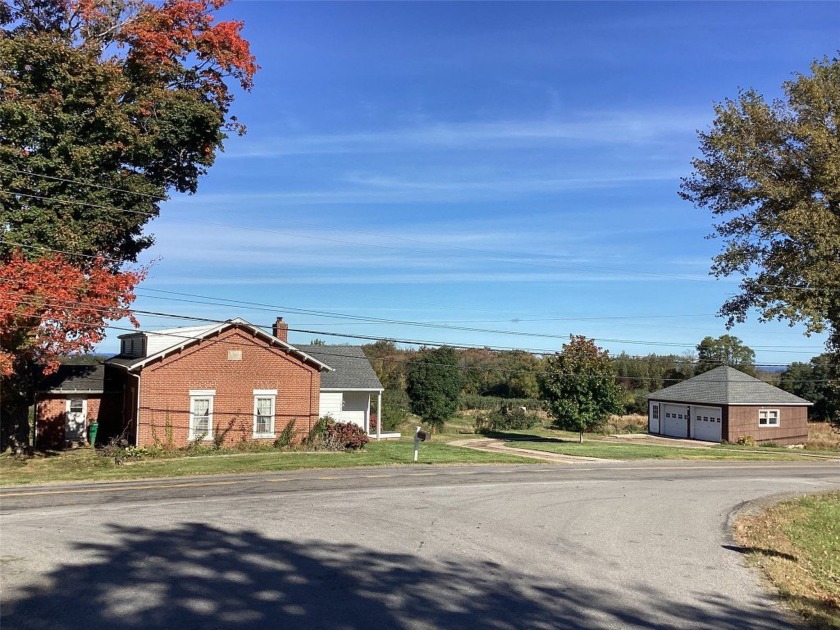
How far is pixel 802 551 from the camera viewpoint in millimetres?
13211

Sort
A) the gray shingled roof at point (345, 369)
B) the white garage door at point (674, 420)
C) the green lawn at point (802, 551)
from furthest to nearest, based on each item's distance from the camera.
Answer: the white garage door at point (674, 420) → the gray shingled roof at point (345, 369) → the green lawn at point (802, 551)

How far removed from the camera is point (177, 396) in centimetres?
2936

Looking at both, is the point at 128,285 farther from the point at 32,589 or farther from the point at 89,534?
the point at 32,589

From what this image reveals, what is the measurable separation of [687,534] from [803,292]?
392 inches

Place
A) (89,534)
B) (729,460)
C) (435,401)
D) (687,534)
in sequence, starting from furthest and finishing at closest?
(435,401) < (729,460) < (687,534) < (89,534)

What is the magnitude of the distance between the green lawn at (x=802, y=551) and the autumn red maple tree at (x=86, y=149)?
867 inches

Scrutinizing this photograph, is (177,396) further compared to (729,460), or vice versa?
(729,460)

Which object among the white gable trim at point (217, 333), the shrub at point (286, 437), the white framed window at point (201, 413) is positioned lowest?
the shrub at point (286, 437)

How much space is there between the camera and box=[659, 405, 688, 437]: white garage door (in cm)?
5577

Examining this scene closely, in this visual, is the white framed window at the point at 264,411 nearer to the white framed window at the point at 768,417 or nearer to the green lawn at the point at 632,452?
the green lawn at the point at 632,452

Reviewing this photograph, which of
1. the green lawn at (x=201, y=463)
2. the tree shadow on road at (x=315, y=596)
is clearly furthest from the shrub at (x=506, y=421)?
the tree shadow on road at (x=315, y=596)

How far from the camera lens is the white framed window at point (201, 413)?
97.4ft

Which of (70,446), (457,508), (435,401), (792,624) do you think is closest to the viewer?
(792,624)

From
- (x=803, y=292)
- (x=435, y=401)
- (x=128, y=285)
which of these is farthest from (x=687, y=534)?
(x=435, y=401)
